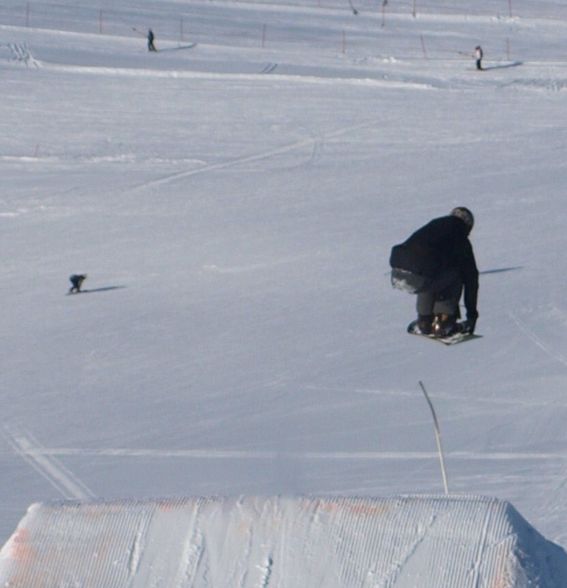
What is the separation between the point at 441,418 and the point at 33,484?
286 centimetres

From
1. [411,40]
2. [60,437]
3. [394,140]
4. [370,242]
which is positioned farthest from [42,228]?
[411,40]

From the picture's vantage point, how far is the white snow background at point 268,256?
949 cm

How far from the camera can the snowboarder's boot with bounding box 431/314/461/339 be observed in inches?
384

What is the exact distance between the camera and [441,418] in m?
10.3

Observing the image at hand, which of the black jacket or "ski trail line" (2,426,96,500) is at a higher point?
the black jacket

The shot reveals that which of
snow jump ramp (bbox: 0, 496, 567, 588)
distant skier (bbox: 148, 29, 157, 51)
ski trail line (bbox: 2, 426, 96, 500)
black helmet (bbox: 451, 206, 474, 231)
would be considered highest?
snow jump ramp (bbox: 0, 496, 567, 588)

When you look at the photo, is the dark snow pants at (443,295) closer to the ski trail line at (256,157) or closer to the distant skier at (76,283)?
the distant skier at (76,283)

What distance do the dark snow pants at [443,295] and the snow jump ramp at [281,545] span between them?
565 centimetres

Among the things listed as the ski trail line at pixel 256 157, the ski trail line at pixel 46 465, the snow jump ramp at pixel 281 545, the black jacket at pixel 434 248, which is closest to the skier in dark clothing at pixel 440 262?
the black jacket at pixel 434 248

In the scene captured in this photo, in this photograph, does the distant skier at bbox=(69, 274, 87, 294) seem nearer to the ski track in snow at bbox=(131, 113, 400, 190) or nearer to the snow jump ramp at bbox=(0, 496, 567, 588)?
the ski track in snow at bbox=(131, 113, 400, 190)

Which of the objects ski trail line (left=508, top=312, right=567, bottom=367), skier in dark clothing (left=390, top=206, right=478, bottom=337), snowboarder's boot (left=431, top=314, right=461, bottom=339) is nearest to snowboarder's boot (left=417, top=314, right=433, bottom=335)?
snowboarder's boot (left=431, top=314, right=461, bottom=339)

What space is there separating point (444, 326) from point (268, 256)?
9.38 meters

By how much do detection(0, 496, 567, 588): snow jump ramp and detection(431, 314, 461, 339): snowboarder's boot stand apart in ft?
20.0

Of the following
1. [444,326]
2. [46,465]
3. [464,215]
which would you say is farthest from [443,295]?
[46,465]
